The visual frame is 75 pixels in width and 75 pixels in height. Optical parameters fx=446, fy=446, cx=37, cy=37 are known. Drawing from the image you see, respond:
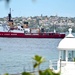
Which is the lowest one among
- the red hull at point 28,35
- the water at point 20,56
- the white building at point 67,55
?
the red hull at point 28,35

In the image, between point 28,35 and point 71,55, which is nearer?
point 71,55

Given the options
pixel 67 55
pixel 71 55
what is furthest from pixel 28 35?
pixel 67 55

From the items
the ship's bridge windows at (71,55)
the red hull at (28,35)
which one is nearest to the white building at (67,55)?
the ship's bridge windows at (71,55)

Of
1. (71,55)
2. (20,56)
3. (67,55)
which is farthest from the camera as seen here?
(20,56)

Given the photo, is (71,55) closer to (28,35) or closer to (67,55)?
(67,55)

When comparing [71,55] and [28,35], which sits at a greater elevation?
[71,55]

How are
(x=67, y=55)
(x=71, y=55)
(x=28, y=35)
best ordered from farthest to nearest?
(x=28, y=35) < (x=71, y=55) < (x=67, y=55)

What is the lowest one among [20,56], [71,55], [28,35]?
Answer: [28,35]

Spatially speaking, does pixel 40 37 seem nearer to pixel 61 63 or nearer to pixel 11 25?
pixel 11 25

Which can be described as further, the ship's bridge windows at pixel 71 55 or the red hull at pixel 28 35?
the red hull at pixel 28 35

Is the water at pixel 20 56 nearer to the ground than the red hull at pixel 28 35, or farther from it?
farther from it

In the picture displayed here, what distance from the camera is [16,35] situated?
4946 inches

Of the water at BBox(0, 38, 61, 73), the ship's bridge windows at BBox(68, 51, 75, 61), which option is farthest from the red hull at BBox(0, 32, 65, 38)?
the ship's bridge windows at BBox(68, 51, 75, 61)

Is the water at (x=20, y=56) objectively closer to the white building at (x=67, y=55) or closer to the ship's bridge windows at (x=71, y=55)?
the white building at (x=67, y=55)
